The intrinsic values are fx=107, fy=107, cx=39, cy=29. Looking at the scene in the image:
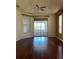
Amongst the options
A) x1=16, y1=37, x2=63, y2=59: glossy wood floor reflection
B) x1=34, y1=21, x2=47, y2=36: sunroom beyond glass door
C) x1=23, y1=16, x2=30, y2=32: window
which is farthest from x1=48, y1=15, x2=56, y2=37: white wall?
x1=16, y1=37, x2=63, y2=59: glossy wood floor reflection

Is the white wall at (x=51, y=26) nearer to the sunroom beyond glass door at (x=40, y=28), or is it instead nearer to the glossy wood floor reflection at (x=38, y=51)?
the sunroom beyond glass door at (x=40, y=28)

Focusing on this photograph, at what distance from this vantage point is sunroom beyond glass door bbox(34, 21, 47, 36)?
12.9 m

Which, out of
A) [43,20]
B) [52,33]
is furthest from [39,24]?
[52,33]

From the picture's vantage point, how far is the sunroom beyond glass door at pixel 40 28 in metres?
12.9

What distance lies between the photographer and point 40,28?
1311cm

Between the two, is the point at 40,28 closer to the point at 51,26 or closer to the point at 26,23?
the point at 51,26

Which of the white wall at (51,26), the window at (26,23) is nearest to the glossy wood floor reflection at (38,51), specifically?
the window at (26,23)

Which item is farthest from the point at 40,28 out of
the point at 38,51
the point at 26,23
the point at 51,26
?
the point at 38,51

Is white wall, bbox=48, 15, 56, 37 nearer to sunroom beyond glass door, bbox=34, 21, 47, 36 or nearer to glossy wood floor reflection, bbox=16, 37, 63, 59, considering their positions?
sunroom beyond glass door, bbox=34, 21, 47, 36

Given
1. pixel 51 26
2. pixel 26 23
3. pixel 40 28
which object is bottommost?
pixel 40 28

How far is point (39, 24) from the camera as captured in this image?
13109mm
